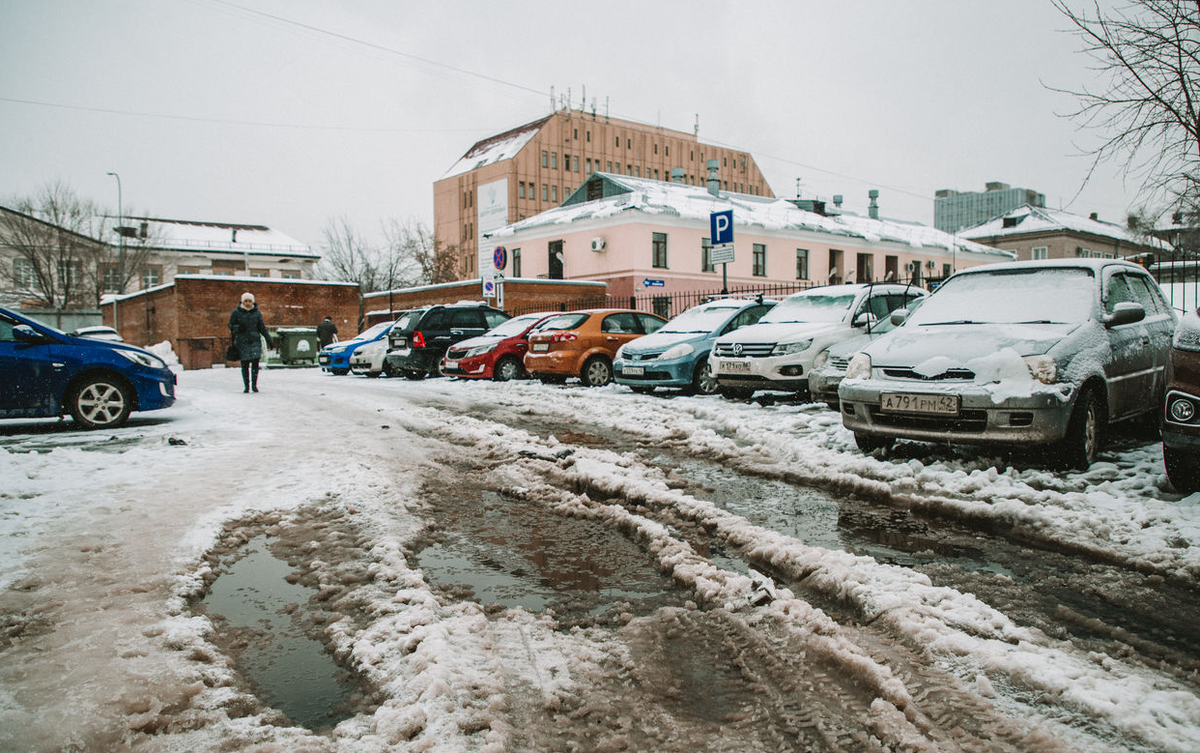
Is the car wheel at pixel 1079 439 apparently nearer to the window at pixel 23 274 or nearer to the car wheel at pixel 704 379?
the car wheel at pixel 704 379

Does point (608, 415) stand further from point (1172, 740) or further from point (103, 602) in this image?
point (1172, 740)

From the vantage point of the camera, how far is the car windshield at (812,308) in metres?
11.0

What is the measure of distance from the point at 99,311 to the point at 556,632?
4852 centimetres

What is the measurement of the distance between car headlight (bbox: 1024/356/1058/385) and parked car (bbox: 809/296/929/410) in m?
2.19

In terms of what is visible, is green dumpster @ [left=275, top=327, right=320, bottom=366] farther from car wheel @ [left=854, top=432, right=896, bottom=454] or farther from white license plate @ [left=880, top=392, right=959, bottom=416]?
white license plate @ [left=880, top=392, right=959, bottom=416]

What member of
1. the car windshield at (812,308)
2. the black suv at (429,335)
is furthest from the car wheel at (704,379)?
the black suv at (429,335)

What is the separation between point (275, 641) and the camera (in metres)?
3.03

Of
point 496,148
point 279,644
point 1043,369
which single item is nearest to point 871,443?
point 1043,369

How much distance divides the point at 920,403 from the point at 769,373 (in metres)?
4.43

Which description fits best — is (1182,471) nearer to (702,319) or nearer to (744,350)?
(744,350)

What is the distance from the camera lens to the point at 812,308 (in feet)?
37.1

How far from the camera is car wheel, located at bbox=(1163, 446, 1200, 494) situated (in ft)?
15.6

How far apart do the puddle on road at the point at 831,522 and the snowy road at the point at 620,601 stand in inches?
1.2

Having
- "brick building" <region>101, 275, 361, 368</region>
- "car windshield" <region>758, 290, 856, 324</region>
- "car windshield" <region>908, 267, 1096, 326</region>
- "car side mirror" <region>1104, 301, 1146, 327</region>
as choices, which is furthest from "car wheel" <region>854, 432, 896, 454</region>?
"brick building" <region>101, 275, 361, 368</region>
